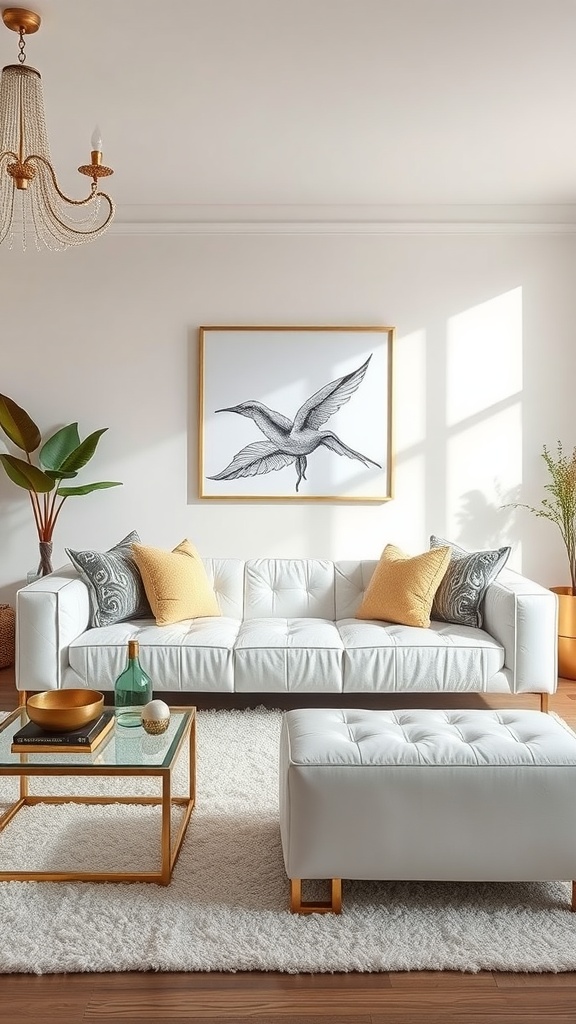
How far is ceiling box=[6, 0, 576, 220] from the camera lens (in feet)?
9.65

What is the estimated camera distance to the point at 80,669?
3783 millimetres

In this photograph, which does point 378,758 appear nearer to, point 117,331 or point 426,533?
point 426,533

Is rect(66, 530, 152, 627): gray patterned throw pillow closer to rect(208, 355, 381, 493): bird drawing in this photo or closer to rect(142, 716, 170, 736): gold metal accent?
rect(208, 355, 381, 493): bird drawing

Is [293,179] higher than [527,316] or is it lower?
higher

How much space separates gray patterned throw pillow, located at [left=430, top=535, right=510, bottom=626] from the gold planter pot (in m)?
0.78

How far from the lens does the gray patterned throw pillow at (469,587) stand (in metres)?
4.06

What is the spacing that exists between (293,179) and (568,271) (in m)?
1.74

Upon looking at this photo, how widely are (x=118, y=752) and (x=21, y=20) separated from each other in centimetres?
243

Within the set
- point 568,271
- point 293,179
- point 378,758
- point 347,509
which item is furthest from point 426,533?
point 378,758

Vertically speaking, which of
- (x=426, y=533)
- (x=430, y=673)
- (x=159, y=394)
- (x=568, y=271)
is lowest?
(x=430, y=673)

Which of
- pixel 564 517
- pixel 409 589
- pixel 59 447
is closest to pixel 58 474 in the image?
pixel 59 447

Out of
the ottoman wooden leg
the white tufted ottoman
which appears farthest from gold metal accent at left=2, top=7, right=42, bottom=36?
the ottoman wooden leg

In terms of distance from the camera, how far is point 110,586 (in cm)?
407

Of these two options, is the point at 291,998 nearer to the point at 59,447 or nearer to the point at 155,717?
the point at 155,717
